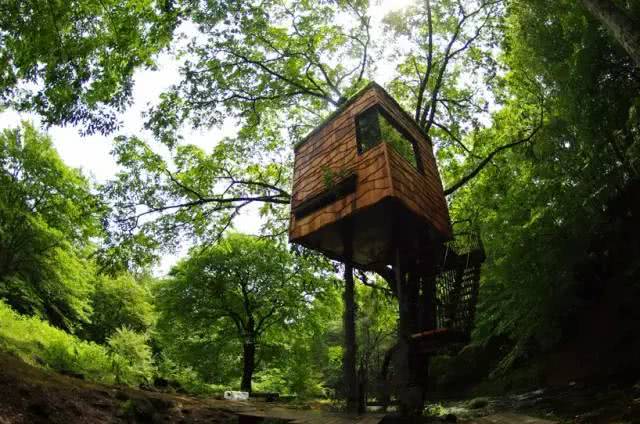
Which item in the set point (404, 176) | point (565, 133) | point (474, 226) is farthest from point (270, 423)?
point (565, 133)

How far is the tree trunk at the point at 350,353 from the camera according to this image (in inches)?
288

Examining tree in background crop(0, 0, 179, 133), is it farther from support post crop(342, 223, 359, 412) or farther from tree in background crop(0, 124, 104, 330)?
tree in background crop(0, 124, 104, 330)

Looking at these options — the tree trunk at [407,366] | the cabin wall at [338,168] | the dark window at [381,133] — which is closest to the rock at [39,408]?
the cabin wall at [338,168]

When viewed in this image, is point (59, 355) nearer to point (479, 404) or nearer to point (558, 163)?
point (479, 404)

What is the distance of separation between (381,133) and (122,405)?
725cm

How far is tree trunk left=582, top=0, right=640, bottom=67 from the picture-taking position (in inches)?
235

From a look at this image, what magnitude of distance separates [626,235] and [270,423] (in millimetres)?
10572

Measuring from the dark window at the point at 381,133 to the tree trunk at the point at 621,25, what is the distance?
4.08 meters

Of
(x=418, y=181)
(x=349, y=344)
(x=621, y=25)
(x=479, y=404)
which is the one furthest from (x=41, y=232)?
(x=621, y=25)

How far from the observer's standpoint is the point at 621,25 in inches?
242

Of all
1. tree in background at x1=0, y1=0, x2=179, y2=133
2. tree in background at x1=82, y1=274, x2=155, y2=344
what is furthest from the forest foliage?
tree in background at x1=82, y1=274, x2=155, y2=344

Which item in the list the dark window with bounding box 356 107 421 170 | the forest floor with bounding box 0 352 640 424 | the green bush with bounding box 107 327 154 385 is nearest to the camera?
the forest floor with bounding box 0 352 640 424

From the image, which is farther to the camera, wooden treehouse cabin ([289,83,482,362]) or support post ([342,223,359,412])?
wooden treehouse cabin ([289,83,482,362])

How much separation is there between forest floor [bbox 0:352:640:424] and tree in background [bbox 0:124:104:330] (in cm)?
1535
